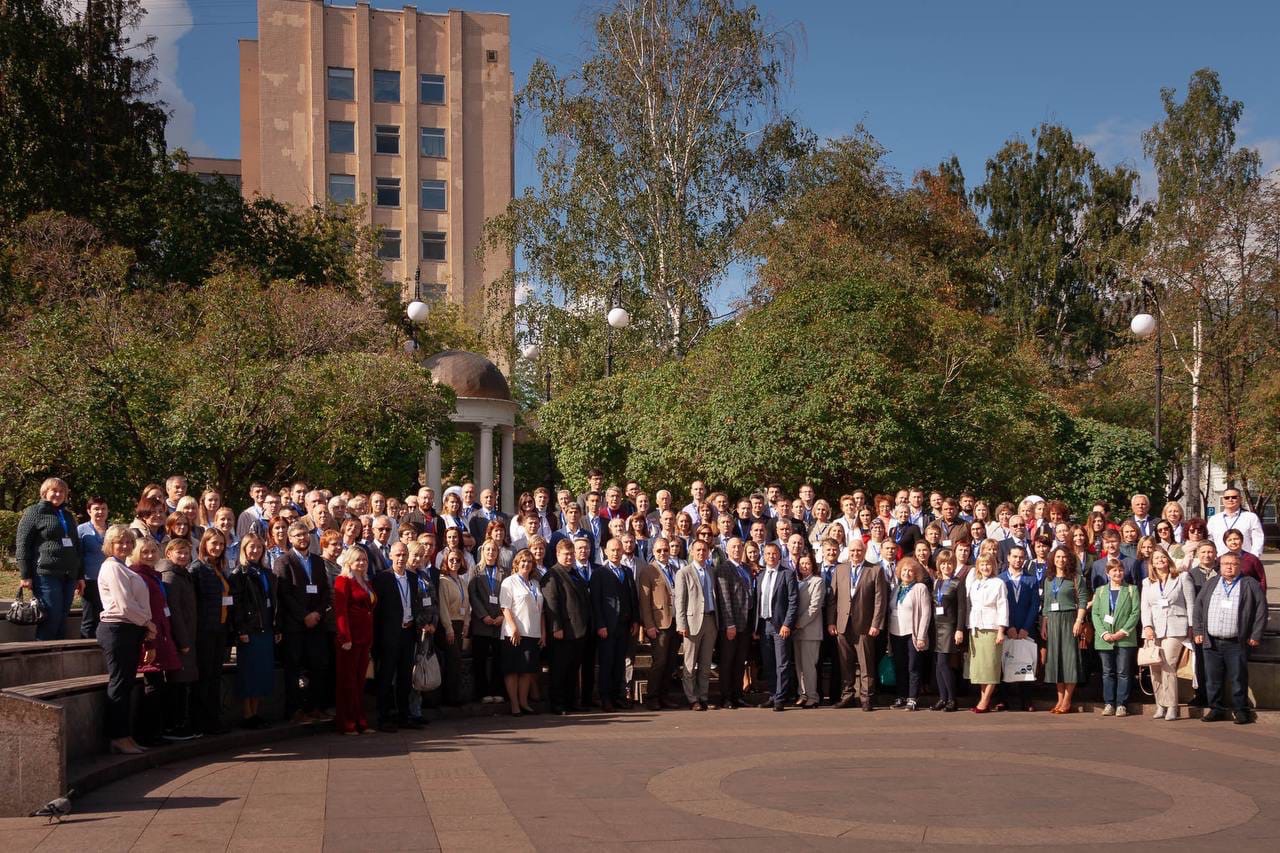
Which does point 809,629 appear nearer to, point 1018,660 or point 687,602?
point 687,602

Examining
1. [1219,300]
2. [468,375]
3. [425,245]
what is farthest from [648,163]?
[425,245]

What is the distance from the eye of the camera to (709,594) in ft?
47.9

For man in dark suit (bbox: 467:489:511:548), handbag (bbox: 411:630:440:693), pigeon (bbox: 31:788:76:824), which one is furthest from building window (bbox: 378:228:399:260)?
pigeon (bbox: 31:788:76:824)

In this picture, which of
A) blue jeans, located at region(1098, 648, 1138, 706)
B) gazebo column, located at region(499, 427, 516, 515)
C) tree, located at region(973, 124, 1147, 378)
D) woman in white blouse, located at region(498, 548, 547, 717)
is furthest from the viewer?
tree, located at region(973, 124, 1147, 378)

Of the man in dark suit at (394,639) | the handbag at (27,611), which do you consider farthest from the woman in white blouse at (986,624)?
the handbag at (27,611)

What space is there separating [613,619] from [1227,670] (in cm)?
648

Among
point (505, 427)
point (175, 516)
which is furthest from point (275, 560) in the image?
point (505, 427)

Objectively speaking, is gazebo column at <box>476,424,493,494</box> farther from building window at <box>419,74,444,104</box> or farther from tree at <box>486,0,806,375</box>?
building window at <box>419,74,444,104</box>

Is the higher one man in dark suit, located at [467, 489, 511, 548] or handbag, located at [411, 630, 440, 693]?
man in dark suit, located at [467, 489, 511, 548]

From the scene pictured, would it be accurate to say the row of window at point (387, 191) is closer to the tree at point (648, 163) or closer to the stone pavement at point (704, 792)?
the tree at point (648, 163)

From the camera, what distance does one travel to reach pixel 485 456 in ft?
129

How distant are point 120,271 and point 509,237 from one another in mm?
13205

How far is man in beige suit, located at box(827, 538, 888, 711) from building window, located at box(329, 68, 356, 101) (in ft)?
207

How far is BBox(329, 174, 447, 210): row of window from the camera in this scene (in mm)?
71875
